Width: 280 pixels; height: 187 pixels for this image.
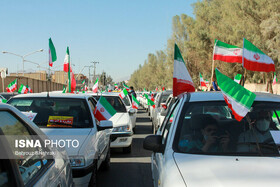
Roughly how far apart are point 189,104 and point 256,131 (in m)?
0.76

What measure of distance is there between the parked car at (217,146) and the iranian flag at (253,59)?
5.88 ft

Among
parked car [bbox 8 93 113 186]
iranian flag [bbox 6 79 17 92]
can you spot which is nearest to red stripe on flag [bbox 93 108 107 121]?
parked car [bbox 8 93 113 186]

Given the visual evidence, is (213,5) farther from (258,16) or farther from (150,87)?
(150,87)

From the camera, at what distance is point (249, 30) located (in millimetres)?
31109

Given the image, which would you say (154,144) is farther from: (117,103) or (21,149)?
(117,103)

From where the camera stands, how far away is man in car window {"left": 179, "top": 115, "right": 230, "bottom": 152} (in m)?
3.55

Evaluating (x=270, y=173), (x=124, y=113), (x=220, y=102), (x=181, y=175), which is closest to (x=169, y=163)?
(x=181, y=175)

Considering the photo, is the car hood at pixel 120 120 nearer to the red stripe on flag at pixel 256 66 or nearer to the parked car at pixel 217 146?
the red stripe on flag at pixel 256 66

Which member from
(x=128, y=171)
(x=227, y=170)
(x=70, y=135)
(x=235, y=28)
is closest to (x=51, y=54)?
(x=128, y=171)

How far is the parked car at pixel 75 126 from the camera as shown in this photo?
16.0 feet

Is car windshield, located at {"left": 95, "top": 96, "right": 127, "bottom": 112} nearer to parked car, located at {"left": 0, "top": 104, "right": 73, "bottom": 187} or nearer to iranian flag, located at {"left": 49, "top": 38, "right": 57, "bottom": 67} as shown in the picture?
iranian flag, located at {"left": 49, "top": 38, "right": 57, "bottom": 67}

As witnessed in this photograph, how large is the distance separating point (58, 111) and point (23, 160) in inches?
149

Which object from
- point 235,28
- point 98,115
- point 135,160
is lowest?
point 135,160

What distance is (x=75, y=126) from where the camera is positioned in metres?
5.98
